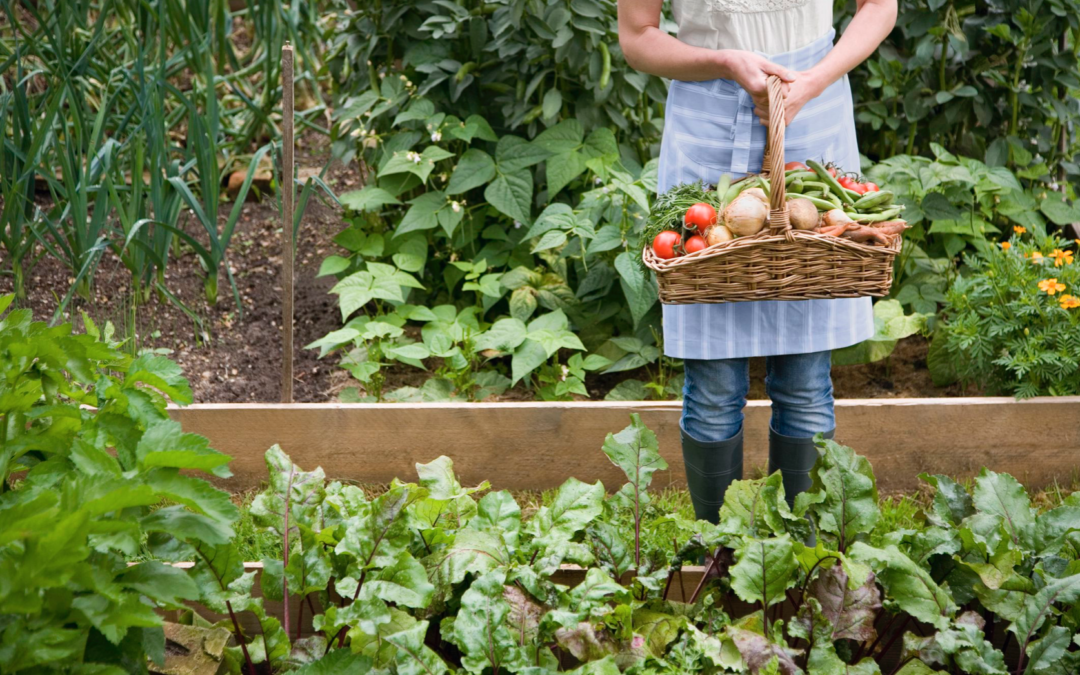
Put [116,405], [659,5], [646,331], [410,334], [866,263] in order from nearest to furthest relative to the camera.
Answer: [116,405]
[866,263]
[659,5]
[646,331]
[410,334]

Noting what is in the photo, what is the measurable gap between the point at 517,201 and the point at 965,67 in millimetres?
1536

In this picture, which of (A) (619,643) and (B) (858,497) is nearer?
(A) (619,643)

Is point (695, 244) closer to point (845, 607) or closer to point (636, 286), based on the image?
point (845, 607)

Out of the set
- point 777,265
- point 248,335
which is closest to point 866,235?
point 777,265

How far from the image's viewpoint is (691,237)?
Result: 173cm

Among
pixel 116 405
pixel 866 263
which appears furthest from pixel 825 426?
pixel 116 405

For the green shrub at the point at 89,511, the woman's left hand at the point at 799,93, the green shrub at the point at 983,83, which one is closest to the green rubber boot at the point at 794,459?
the woman's left hand at the point at 799,93

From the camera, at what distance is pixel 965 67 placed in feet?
10.6

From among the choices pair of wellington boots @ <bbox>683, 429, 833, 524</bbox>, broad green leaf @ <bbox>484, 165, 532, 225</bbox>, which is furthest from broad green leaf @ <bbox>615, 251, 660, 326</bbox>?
pair of wellington boots @ <bbox>683, 429, 833, 524</bbox>

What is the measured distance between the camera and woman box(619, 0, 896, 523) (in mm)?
1814

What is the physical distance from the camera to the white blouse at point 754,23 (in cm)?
182

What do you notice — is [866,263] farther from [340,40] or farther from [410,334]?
[340,40]

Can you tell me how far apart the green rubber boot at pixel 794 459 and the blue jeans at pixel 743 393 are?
0.01 m

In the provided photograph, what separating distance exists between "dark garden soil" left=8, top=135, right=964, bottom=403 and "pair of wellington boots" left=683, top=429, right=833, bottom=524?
0.94 m
